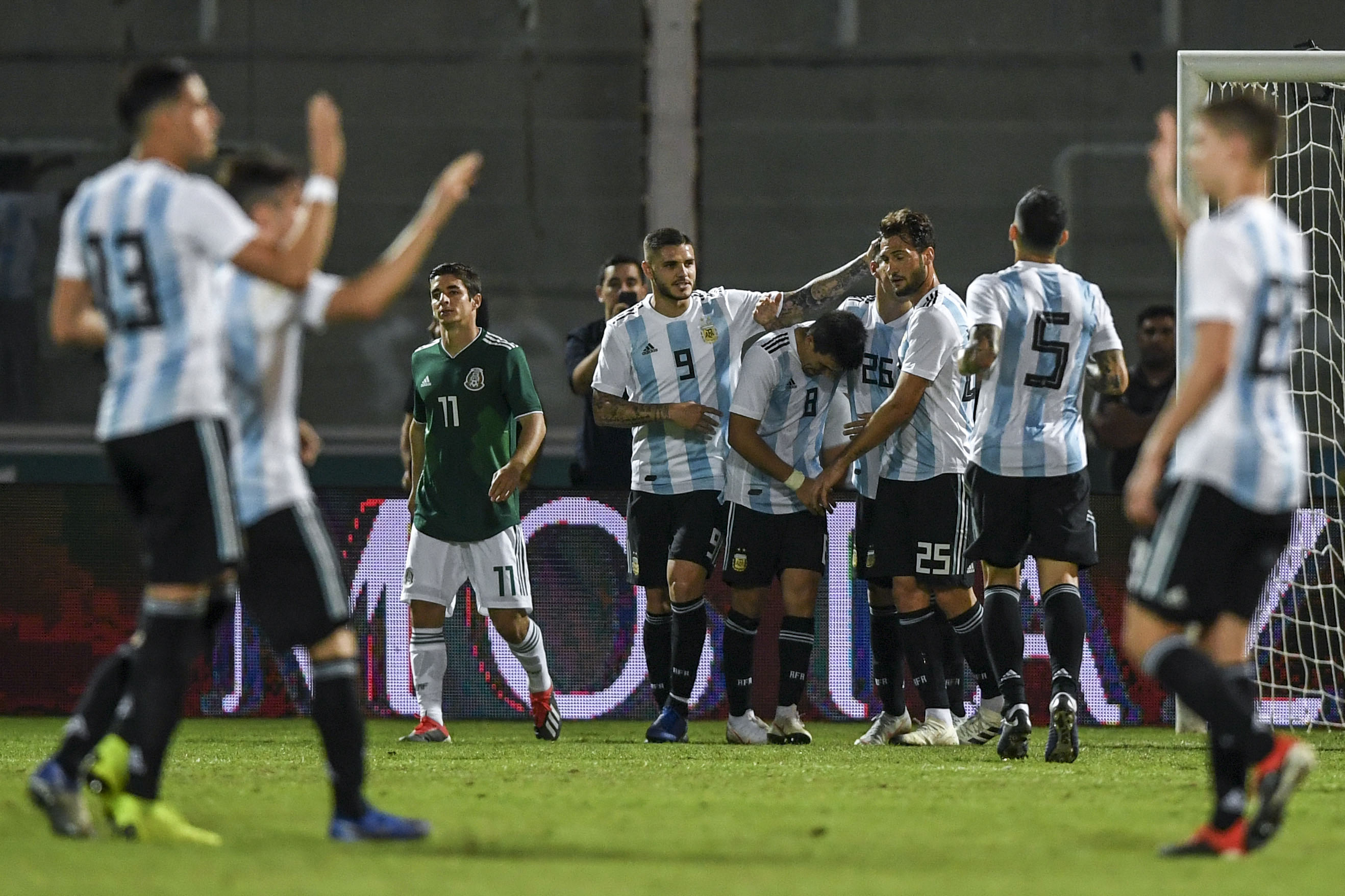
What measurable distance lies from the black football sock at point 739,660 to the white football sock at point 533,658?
790mm

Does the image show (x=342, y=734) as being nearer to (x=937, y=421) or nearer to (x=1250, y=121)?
(x=1250, y=121)

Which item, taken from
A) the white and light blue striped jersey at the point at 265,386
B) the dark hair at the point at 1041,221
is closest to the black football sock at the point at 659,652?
the dark hair at the point at 1041,221

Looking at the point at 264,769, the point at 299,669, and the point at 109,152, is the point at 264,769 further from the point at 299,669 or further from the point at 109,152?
the point at 109,152

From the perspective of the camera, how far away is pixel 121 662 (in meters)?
4.62

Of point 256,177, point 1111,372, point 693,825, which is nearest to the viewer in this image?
point 256,177

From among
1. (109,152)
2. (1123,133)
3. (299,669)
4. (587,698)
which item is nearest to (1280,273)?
(587,698)

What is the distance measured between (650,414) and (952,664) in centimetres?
161

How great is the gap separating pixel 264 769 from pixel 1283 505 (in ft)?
11.9

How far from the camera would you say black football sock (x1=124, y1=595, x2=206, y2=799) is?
4.29m

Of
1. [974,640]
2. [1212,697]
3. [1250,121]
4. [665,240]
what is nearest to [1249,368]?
[1250,121]

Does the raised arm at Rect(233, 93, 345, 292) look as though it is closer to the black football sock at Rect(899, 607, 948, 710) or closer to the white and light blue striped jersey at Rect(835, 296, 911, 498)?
the white and light blue striped jersey at Rect(835, 296, 911, 498)

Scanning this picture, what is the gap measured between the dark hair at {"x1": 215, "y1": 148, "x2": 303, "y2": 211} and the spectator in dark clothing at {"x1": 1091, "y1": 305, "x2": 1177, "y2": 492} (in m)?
5.89

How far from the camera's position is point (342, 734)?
4.30 meters

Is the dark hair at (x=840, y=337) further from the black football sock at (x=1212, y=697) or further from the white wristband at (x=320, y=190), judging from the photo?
the white wristband at (x=320, y=190)
